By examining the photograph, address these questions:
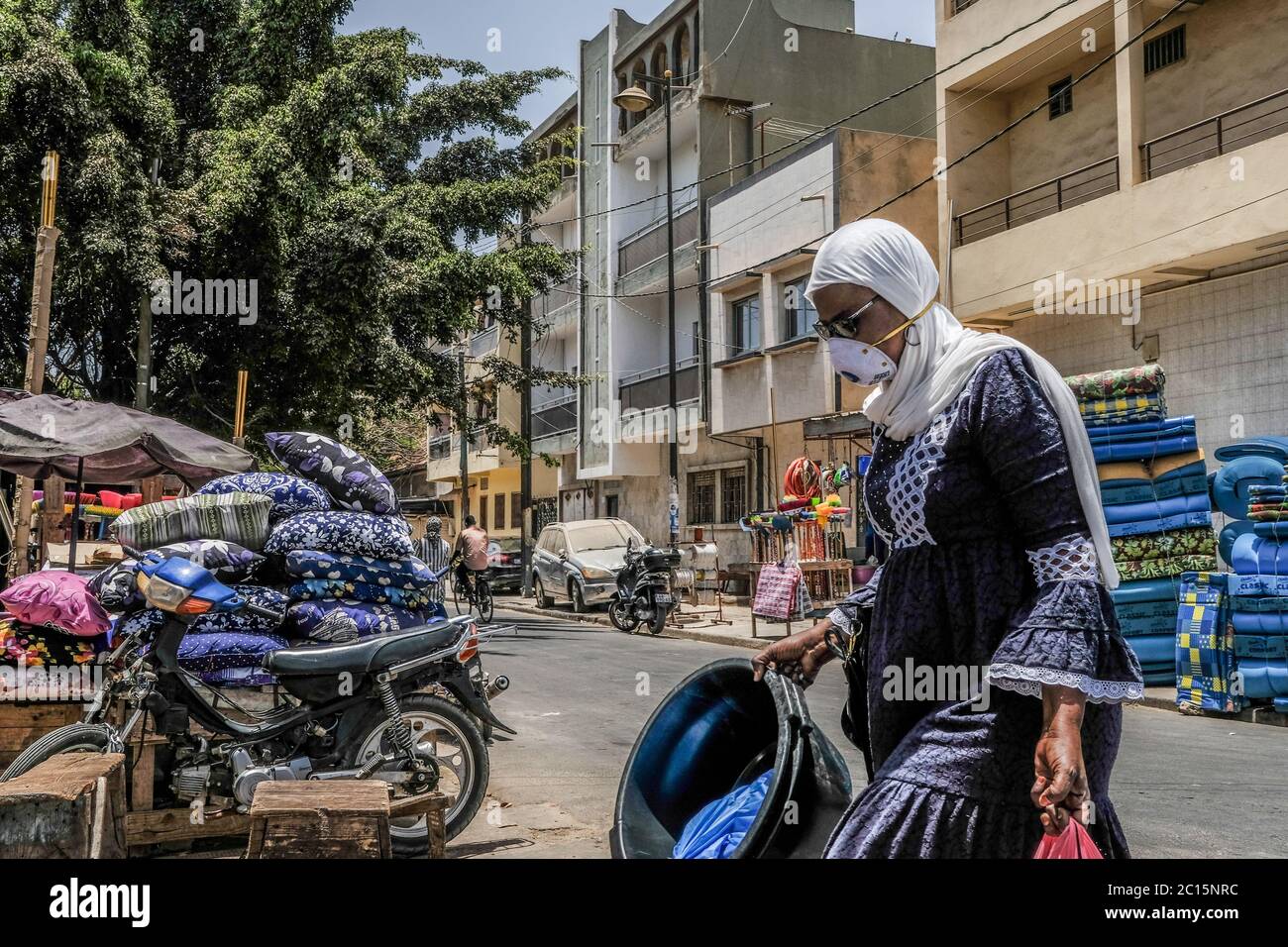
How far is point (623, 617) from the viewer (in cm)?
1875

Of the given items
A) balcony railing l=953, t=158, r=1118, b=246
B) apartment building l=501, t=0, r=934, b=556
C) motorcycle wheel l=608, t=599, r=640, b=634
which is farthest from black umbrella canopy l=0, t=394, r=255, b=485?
apartment building l=501, t=0, r=934, b=556

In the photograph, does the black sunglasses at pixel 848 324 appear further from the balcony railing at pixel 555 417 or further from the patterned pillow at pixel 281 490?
the balcony railing at pixel 555 417

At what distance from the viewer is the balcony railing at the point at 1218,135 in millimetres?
14445

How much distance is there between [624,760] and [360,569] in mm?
3062

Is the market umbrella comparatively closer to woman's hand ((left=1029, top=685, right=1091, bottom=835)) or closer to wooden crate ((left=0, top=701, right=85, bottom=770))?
wooden crate ((left=0, top=701, right=85, bottom=770))

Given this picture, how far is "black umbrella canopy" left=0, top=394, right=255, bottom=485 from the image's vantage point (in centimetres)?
859

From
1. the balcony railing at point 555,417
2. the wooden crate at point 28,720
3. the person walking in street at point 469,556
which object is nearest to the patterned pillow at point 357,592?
the wooden crate at point 28,720

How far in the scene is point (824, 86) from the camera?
27.5m

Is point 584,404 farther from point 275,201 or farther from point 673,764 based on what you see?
point 673,764

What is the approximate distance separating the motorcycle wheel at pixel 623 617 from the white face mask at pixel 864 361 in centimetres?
1609

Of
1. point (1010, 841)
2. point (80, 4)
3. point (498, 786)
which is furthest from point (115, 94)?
point (1010, 841)
